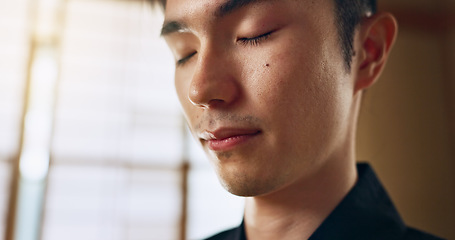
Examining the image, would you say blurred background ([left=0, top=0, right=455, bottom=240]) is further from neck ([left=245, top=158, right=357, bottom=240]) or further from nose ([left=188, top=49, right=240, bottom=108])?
nose ([left=188, top=49, right=240, bottom=108])

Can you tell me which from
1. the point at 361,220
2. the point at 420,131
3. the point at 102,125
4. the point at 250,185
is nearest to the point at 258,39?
the point at 250,185

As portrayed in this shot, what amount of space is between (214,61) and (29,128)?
8.03 ft

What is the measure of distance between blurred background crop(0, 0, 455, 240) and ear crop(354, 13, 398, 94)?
167 centimetres

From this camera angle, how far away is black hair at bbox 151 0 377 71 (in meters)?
0.67

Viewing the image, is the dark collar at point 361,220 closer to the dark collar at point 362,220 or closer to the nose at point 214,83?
the dark collar at point 362,220

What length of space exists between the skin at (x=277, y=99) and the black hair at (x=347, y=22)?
0.06ft

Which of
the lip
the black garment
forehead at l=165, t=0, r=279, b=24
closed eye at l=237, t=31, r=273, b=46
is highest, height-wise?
forehead at l=165, t=0, r=279, b=24

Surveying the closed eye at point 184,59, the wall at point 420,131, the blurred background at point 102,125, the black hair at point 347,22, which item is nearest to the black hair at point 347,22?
the black hair at point 347,22

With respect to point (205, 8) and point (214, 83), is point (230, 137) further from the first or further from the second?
point (205, 8)

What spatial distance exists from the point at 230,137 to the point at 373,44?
307mm

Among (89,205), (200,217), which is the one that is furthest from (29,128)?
(200,217)

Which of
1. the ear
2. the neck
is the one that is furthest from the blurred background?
the neck

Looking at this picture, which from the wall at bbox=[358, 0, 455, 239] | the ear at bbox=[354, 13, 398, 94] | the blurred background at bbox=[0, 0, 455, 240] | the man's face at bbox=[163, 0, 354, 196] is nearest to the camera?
the man's face at bbox=[163, 0, 354, 196]

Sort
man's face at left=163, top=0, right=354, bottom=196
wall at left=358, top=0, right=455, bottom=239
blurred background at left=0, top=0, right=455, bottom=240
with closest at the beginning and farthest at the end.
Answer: man's face at left=163, top=0, right=354, bottom=196
wall at left=358, top=0, right=455, bottom=239
blurred background at left=0, top=0, right=455, bottom=240
